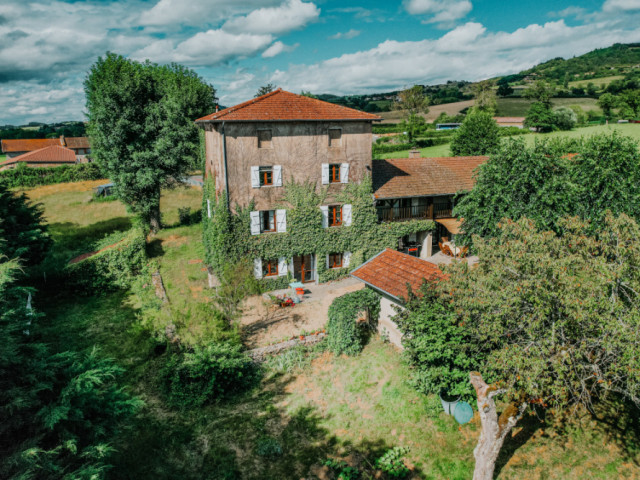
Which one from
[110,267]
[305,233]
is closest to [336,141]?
[305,233]

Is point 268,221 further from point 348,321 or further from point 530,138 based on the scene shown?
point 530,138

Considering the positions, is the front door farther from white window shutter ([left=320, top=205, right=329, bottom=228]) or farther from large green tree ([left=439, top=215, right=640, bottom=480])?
large green tree ([left=439, top=215, right=640, bottom=480])

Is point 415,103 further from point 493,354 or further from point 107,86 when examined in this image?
point 493,354

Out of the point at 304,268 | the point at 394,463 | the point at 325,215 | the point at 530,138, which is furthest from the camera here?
the point at 530,138

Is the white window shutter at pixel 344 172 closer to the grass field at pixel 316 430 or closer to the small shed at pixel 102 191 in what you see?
the grass field at pixel 316 430

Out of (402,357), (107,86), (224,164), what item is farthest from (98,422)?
(107,86)

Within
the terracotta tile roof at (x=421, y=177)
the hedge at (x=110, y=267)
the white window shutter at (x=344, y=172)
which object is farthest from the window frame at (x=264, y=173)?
the hedge at (x=110, y=267)
